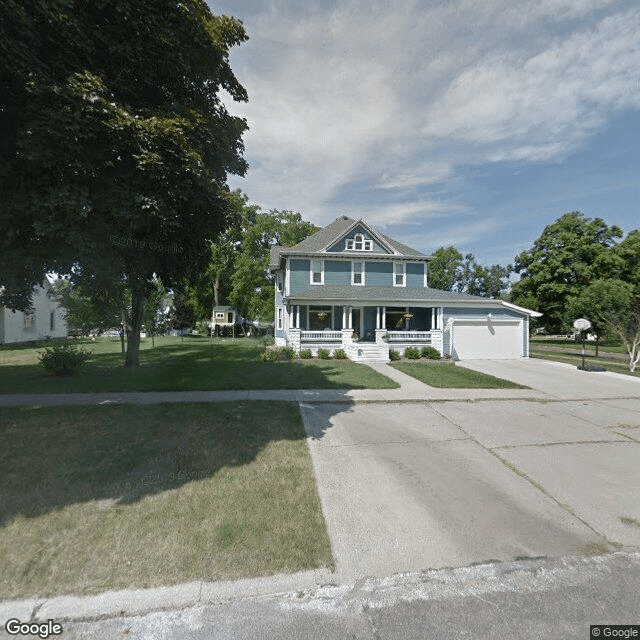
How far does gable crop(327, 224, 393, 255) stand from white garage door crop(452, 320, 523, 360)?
273 inches

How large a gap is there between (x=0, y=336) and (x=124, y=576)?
96.7 ft

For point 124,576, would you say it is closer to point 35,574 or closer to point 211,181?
point 35,574

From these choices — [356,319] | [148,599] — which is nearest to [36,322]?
[356,319]

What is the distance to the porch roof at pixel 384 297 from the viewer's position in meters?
17.5

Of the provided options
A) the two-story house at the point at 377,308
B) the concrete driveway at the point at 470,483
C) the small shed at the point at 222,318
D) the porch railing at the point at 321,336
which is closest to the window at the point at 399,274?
the two-story house at the point at 377,308

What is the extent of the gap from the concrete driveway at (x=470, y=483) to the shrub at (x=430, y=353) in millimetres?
9245

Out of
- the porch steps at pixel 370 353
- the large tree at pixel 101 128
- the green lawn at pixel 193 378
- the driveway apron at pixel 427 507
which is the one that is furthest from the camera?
the porch steps at pixel 370 353

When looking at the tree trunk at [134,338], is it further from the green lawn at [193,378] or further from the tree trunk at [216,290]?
the tree trunk at [216,290]

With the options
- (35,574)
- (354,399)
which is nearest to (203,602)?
(35,574)

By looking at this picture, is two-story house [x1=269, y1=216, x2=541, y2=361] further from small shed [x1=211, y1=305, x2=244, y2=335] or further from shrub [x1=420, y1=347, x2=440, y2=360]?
small shed [x1=211, y1=305, x2=244, y2=335]

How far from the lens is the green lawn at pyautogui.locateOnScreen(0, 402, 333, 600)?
2.64 meters

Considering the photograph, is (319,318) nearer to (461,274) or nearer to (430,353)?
(430,353)

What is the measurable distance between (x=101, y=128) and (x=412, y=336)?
52.4ft

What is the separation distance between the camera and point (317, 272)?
20656 millimetres
